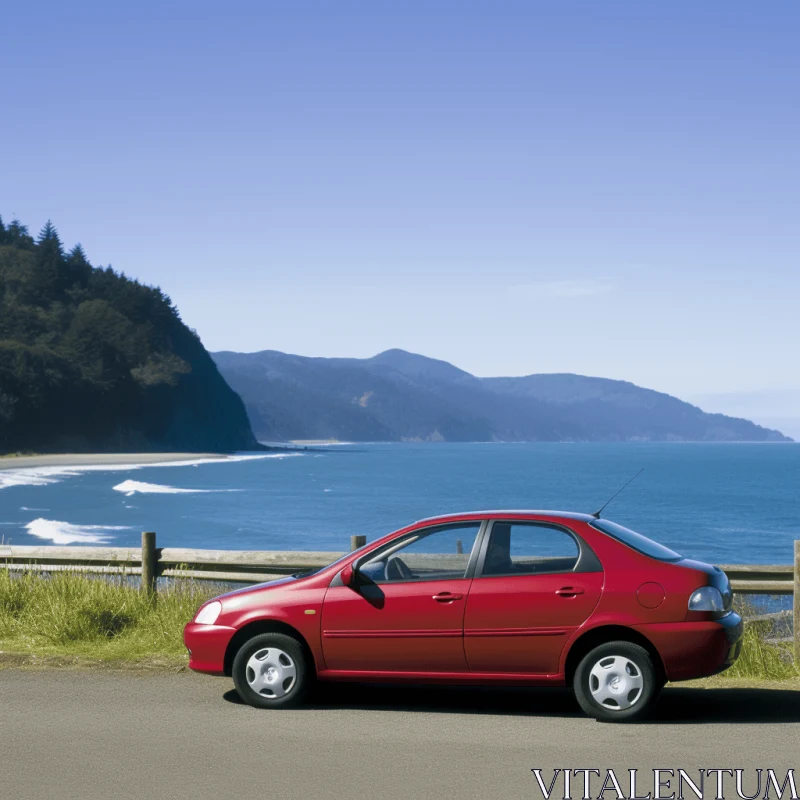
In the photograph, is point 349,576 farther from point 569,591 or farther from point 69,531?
point 69,531

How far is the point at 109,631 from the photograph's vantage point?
11.2 metres

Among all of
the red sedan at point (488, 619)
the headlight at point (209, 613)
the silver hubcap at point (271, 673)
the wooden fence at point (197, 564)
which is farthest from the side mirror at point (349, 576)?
the wooden fence at point (197, 564)

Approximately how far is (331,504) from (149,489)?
46.3ft

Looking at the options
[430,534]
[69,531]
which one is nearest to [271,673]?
[430,534]

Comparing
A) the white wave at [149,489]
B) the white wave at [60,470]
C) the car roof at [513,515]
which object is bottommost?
the white wave at [149,489]

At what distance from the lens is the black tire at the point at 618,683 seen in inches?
294

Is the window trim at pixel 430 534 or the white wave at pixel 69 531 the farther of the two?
the white wave at pixel 69 531

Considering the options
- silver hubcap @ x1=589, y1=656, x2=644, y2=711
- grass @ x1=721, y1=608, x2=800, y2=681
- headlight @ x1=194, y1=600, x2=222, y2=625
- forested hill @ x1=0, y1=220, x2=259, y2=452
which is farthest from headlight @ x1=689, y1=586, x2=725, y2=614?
forested hill @ x1=0, y1=220, x2=259, y2=452

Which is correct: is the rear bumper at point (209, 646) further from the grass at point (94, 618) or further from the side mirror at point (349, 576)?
the grass at point (94, 618)

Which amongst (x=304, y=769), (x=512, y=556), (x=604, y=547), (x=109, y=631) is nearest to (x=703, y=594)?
(x=604, y=547)

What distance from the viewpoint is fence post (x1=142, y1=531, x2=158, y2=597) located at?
11695mm

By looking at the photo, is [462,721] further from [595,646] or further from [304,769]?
[304,769]

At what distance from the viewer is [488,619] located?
772cm

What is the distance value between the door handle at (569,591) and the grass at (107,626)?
93.5 inches
